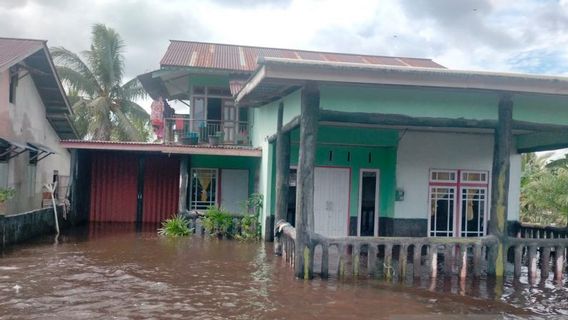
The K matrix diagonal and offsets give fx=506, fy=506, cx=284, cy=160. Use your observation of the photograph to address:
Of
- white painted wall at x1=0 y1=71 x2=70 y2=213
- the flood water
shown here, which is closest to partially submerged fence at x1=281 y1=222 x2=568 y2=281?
the flood water

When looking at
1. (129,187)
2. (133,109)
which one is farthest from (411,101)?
(133,109)

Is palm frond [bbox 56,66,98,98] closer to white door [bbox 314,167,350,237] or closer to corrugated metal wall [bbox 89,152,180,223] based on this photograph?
corrugated metal wall [bbox 89,152,180,223]

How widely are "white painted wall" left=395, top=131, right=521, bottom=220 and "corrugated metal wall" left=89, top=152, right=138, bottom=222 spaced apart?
31.6 ft

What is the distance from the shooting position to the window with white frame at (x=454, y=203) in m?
13.7

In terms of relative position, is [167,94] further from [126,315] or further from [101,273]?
[126,315]

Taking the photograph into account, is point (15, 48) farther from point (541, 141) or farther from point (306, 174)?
point (541, 141)

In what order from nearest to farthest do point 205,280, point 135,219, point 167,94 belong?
point 205,280 < point 135,219 < point 167,94

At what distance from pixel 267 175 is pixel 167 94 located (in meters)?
8.40

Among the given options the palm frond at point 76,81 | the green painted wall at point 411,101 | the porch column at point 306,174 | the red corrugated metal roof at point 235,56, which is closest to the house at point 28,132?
the red corrugated metal roof at point 235,56

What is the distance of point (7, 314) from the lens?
6168 millimetres

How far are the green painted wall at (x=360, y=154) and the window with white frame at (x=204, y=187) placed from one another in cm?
424

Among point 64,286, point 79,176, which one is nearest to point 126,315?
point 64,286

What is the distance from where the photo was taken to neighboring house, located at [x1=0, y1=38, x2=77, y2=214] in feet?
40.9

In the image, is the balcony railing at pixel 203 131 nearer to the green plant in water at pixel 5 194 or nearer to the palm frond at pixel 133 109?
the green plant in water at pixel 5 194
